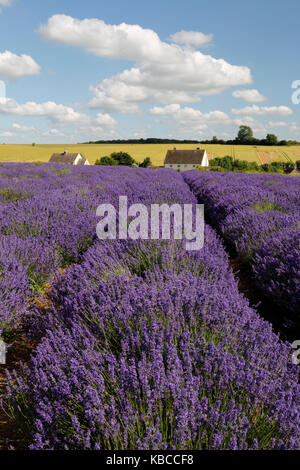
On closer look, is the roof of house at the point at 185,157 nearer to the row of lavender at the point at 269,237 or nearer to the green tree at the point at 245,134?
the green tree at the point at 245,134

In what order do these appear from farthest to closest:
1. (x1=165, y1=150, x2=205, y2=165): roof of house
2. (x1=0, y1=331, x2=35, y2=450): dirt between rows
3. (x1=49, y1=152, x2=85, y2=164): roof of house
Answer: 1. (x1=165, y1=150, x2=205, y2=165): roof of house
2. (x1=49, y1=152, x2=85, y2=164): roof of house
3. (x1=0, y1=331, x2=35, y2=450): dirt between rows

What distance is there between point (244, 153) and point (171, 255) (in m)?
59.4

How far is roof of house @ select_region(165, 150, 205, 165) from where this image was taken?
5225 cm

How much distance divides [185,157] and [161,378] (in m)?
53.7

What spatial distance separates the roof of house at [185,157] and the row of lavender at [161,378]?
51928mm

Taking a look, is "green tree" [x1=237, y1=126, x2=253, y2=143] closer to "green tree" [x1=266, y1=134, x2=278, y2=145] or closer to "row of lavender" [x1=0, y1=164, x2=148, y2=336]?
"green tree" [x1=266, y1=134, x2=278, y2=145]

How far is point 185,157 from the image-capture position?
5294 centimetres

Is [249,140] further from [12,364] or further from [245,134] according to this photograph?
[12,364]

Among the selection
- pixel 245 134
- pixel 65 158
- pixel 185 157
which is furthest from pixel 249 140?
pixel 65 158

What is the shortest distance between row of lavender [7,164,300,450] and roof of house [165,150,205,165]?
5193 cm

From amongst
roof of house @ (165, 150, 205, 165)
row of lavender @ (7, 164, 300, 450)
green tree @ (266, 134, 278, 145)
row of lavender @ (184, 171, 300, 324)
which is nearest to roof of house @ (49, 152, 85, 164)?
roof of house @ (165, 150, 205, 165)

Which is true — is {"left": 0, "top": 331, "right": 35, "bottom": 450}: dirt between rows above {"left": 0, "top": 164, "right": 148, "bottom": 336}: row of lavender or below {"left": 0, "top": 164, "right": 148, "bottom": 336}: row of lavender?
below

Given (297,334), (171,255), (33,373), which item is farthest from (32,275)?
(297,334)

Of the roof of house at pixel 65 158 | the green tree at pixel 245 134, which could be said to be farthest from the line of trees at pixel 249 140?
the roof of house at pixel 65 158
